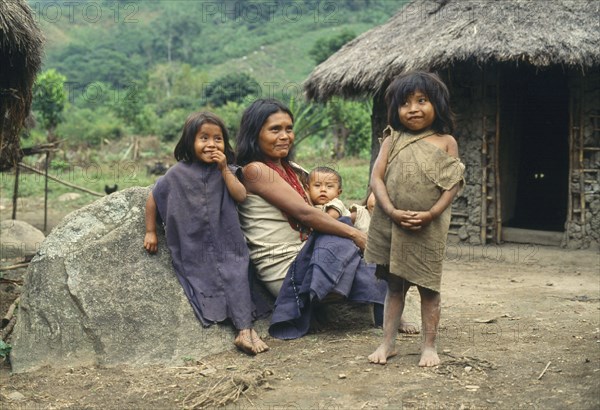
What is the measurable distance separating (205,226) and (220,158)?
1.34 ft

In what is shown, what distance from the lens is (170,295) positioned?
157 inches

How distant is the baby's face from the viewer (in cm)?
423

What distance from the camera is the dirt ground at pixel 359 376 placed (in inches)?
125

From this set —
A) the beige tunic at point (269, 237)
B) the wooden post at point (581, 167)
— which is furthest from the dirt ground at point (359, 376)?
the wooden post at point (581, 167)

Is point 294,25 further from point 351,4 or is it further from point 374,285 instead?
point 374,285

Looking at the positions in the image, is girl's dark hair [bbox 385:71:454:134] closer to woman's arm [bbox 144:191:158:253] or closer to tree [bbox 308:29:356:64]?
woman's arm [bbox 144:191:158:253]

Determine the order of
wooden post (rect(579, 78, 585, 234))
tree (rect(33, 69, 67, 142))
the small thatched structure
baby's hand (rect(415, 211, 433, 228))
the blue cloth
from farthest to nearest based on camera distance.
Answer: tree (rect(33, 69, 67, 142)) < wooden post (rect(579, 78, 585, 234)) < the small thatched structure < the blue cloth < baby's hand (rect(415, 211, 433, 228))

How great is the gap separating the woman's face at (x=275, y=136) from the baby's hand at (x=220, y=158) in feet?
1.03

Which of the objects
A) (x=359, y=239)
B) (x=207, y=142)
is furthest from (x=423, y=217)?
(x=207, y=142)

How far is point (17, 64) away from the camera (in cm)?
573

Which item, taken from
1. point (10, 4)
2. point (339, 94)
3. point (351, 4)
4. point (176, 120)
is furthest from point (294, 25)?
point (10, 4)

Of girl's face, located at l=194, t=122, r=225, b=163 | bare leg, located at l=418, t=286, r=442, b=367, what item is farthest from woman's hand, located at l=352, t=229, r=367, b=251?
girl's face, located at l=194, t=122, r=225, b=163

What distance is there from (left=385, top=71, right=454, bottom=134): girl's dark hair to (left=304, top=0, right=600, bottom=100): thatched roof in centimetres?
489

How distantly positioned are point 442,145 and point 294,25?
138 ft
